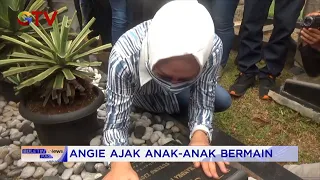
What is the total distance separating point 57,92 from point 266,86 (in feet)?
4.51

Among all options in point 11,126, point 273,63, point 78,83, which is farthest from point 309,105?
point 11,126

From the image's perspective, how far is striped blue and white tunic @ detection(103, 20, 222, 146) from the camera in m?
1.28

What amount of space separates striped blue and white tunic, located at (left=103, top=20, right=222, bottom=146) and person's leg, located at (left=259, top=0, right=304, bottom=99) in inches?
35.5

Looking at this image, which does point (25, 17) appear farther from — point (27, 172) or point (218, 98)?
point (218, 98)

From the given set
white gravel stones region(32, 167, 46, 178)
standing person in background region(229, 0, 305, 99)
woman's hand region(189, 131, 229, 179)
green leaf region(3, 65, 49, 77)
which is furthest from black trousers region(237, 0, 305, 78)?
white gravel stones region(32, 167, 46, 178)

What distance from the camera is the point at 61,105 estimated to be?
4.90 ft

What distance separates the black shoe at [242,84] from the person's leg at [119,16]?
31.4 inches

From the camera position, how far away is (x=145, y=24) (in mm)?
1368

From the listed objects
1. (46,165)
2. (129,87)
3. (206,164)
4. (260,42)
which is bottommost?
(46,165)

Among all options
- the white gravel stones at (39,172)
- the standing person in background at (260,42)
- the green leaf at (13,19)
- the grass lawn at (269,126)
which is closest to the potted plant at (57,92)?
the white gravel stones at (39,172)

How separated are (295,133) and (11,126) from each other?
1.50 metres

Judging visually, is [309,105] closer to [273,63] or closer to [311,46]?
[273,63]

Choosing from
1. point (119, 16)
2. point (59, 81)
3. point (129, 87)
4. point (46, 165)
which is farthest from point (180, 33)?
point (119, 16)

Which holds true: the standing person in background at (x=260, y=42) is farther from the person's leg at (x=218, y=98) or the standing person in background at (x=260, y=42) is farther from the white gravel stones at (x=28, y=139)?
the white gravel stones at (x=28, y=139)
